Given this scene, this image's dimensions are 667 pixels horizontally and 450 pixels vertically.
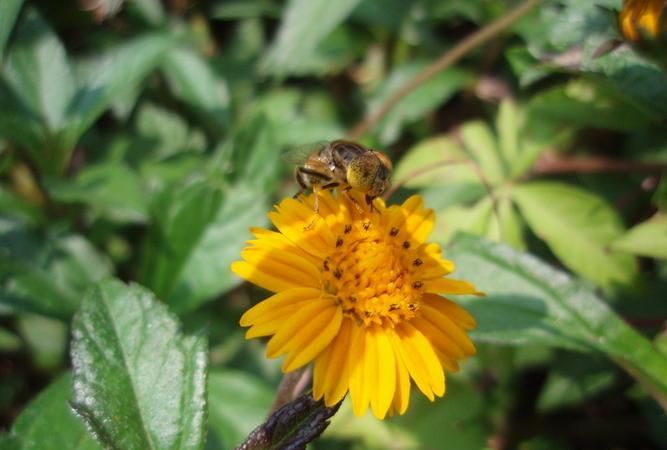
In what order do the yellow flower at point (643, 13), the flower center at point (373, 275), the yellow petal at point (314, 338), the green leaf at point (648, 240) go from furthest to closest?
1. the green leaf at point (648, 240)
2. the yellow flower at point (643, 13)
3. the flower center at point (373, 275)
4. the yellow petal at point (314, 338)

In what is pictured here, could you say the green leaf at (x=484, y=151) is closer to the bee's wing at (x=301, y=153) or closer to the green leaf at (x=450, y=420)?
the green leaf at (x=450, y=420)

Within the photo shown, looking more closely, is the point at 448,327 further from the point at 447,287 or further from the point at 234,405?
the point at 234,405

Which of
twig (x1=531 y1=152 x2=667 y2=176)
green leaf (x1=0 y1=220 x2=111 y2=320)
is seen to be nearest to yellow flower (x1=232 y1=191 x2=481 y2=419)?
green leaf (x1=0 y1=220 x2=111 y2=320)

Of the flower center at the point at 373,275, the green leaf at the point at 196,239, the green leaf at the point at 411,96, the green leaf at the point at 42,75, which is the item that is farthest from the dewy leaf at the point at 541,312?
the green leaf at the point at 42,75

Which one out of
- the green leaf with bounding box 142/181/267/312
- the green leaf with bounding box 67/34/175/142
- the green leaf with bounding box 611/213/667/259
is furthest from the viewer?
the green leaf with bounding box 67/34/175/142

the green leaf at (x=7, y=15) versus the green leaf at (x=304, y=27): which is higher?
the green leaf at (x=304, y=27)

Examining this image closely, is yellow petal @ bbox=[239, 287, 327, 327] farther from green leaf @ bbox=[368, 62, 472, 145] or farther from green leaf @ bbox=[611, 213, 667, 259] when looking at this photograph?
green leaf @ bbox=[368, 62, 472, 145]
